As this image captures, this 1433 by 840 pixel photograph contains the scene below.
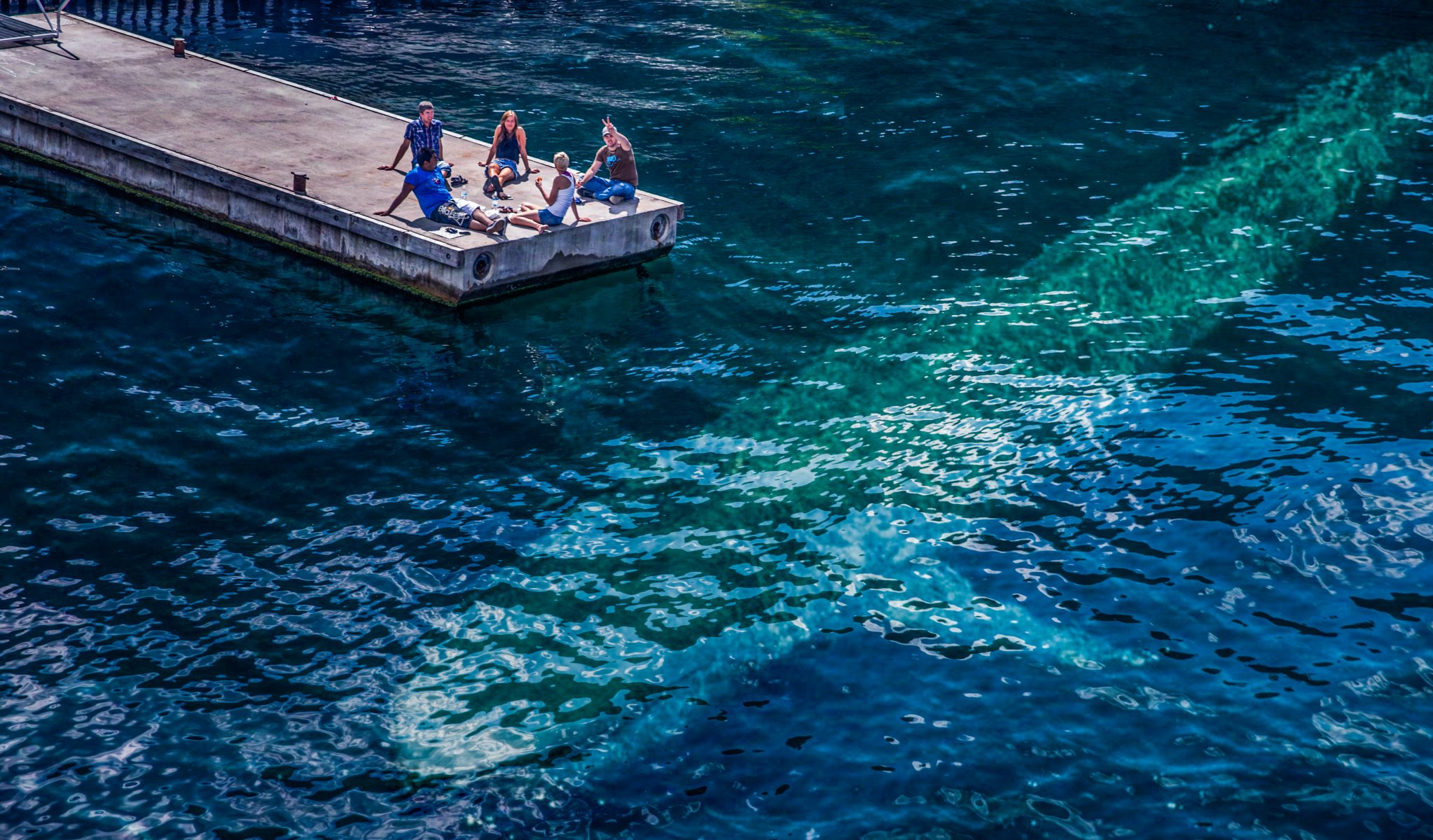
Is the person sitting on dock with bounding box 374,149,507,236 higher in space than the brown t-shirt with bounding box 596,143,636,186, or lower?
lower

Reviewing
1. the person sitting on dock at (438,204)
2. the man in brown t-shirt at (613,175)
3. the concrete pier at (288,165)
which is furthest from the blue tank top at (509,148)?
the person sitting on dock at (438,204)

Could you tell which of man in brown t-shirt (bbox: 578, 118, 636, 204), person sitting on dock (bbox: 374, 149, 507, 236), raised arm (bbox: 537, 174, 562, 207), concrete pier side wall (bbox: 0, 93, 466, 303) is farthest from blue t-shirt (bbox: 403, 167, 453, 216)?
man in brown t-shirt (bbox: 578, 118, 636, 204)

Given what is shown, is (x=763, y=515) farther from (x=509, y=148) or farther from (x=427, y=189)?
(x=509, y=148)

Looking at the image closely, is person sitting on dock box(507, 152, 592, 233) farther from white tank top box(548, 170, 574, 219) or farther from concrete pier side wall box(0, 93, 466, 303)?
concrete pier side wall box(0, 93, 466, 303)

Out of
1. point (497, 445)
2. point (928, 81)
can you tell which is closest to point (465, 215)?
point (497, 445)

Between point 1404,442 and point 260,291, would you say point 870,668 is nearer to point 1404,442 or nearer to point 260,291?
point 1404,442
